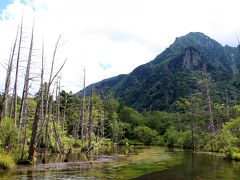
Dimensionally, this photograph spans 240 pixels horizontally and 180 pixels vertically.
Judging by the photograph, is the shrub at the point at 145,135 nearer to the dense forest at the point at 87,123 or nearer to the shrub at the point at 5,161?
the dense forest at the point at 87,123

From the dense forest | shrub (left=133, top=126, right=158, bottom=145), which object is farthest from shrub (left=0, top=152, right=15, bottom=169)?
shrub (left=133, top=126, right=158, bottom=145)

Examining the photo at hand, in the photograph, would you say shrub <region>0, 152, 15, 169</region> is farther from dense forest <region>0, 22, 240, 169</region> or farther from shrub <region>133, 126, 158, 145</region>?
shrub <region>133, 126, 158, 145</region>

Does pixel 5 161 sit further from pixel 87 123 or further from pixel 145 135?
pixel 145 135

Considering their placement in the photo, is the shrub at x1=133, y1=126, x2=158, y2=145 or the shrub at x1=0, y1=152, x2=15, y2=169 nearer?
the shrub at x1=0, y1=152, x2=15, y2=169

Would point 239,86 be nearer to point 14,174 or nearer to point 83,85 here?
point 83,85

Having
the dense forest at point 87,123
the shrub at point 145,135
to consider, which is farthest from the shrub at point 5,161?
the shrub at point 145,135

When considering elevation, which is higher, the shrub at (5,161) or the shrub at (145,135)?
the shrub at (145,135)

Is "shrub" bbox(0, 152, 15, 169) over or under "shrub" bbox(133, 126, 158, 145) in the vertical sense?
under

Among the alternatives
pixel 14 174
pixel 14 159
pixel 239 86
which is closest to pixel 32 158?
pixel 14 159

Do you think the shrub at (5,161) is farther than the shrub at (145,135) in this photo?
No

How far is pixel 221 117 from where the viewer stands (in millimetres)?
93000

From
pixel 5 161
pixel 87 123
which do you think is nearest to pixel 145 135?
pixel 87 123

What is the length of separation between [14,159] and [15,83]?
1039 centimetres

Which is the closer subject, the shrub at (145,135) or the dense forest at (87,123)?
the dense forest at (87,123)
